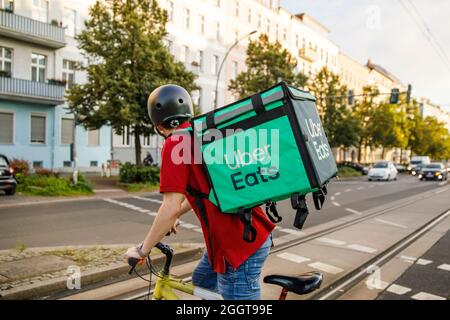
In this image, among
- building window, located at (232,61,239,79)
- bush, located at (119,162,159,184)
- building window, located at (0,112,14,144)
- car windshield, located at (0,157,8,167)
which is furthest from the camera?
building window, located at (232,61,239,79)

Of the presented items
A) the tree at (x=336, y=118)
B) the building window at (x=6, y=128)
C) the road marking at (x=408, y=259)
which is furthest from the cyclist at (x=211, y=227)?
the tree at (x=336, y=118)

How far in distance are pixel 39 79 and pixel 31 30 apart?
9.55 feet

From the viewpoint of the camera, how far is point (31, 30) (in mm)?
24109

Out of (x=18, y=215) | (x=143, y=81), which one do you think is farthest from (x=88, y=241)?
(x=143, y=81)

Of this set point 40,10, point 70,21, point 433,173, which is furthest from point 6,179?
point 433,173

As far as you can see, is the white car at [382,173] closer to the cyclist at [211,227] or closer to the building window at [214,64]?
the building window at [214,64]

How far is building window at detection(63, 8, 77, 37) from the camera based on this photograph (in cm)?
2691

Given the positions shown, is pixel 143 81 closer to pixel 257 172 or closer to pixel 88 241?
pixel 88 241

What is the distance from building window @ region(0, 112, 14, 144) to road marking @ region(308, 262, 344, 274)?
74.2ft

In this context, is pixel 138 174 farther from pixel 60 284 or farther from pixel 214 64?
pixel 214 64

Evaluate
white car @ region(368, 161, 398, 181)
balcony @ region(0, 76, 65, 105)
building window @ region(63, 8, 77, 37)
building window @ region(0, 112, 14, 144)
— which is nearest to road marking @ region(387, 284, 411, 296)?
balcony @ region(0, 76, 65, 105)

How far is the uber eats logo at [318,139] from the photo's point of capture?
2322 mm

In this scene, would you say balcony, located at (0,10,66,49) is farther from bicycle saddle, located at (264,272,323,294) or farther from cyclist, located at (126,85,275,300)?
bicycle saddle, located at (264,272,323,294)

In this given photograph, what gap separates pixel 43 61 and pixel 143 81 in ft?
32.1
